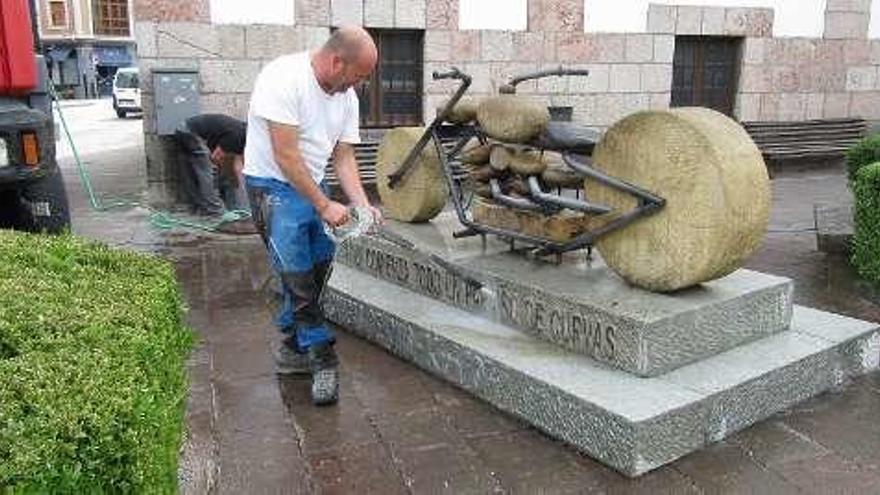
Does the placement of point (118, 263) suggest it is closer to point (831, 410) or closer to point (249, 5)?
point (831, 410)

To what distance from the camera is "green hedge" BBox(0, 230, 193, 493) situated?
147cm

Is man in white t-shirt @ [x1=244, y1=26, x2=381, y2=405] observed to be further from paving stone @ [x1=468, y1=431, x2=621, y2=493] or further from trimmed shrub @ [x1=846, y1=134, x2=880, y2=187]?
trimmed shrub @ [x1=846, y1=134, x2=880, y2=187]

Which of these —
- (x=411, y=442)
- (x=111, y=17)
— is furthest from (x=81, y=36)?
(x=411, y=442)

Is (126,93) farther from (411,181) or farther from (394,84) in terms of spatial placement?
(411,181)

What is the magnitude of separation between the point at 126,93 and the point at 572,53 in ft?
71.2

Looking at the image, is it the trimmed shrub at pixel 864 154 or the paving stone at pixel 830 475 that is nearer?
the paving stone at pixel 830 475

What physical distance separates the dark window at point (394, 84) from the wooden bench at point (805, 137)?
15.0ft

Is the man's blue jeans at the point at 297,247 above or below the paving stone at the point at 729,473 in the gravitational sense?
above

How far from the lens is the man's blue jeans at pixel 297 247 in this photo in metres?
3.87

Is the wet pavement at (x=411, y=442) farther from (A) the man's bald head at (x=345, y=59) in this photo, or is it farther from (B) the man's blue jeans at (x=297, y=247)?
(A) the man's bald head at (x=345, y=59)

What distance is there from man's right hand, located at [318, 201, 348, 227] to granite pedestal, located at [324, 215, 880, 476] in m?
0.85

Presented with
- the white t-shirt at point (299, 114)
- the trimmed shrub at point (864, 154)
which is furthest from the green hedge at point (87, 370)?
the trimmed shrub at point (864, 154)

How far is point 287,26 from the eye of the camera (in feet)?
28.6

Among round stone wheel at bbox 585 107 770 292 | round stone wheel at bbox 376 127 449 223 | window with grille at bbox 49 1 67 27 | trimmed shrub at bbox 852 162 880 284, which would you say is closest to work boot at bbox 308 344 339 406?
round stone wheel at bbox 585 107 770 292
